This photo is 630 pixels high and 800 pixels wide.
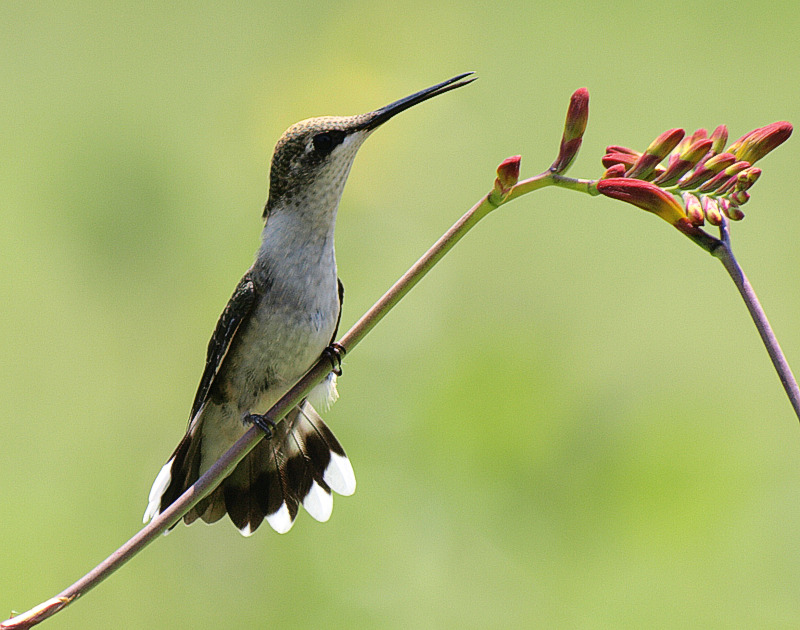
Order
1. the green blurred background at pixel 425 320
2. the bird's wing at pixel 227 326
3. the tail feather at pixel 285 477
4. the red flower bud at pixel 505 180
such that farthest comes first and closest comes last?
the green blurred background at pixel 425 320
the tail feather at pixel 285 477
the bird's wing at pixel 227 326
the red flower bud at pixel 505 180

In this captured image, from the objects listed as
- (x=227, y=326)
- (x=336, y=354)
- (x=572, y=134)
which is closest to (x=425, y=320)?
(x=227, y=326)

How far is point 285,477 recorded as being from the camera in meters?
1.56

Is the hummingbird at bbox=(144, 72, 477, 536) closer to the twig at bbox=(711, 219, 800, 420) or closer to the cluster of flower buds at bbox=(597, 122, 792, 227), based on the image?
the cluster of flower buds at bbox=(597, 122, 792, 227)

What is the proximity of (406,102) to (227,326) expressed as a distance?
480 mm

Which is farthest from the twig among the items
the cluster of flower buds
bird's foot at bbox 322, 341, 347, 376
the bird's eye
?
the bird's eye

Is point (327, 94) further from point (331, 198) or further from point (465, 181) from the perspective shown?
point (331, 198)

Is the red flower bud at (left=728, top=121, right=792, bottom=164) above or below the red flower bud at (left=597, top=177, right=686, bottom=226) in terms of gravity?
above

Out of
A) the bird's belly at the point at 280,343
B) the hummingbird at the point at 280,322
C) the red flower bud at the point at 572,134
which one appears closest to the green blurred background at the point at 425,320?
the hummingbird at the point at 280,322

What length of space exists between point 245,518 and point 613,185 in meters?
1.05

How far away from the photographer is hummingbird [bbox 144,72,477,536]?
1275 millimetres

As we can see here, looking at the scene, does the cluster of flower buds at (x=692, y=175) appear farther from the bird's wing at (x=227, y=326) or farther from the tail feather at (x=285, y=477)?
the tail feather at (x=285, y=477)

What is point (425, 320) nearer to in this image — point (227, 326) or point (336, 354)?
point (227, 326)

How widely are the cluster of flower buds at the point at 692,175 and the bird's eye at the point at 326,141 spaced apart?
56 cm

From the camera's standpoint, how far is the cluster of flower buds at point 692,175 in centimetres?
65
